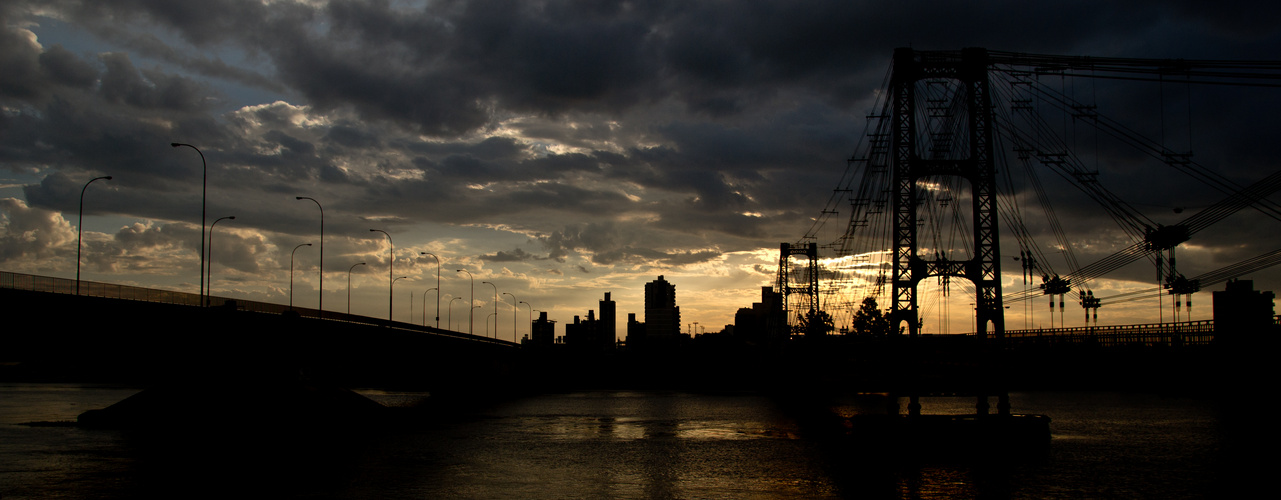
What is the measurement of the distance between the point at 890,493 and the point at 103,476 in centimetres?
3577

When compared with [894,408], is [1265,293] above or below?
above

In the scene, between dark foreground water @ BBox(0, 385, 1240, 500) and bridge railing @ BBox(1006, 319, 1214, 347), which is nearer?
dark foreground water @ BBox(0, 385, 1240, 500)

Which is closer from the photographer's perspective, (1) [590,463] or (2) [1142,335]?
(1) [590,463]

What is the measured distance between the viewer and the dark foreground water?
122 feet

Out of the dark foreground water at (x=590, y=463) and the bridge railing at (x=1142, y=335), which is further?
the bridge railing at (x=1142, y=335)

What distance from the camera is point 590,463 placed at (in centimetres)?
4712

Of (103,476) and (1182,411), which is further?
(1182,411)

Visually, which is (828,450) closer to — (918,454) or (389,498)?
(918,454)

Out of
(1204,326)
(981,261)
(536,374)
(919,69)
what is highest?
(919,69)

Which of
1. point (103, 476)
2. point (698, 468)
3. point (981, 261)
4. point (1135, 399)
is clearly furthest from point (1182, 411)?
point (103, 476)

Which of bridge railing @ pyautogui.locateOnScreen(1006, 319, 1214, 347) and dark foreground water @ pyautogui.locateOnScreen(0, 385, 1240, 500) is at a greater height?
bridge railing @ pyautogui.locateOnScreen(1006, 319, 1214, 347)

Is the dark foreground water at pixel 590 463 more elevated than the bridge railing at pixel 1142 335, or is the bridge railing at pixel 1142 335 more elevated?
the bridge railing at pixel 1142 335

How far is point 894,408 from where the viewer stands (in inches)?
2240

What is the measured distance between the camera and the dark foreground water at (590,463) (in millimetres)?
37281
